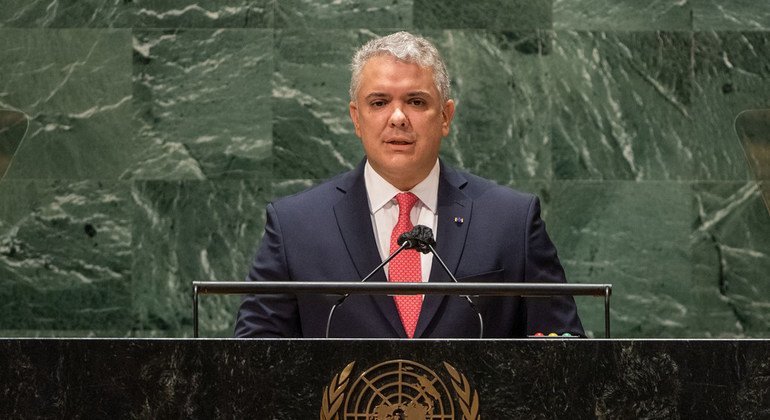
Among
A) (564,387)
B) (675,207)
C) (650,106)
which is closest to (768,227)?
(675,207)

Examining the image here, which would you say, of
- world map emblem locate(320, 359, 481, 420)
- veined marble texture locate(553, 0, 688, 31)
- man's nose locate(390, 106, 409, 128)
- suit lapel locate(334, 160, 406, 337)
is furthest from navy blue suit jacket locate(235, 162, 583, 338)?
veined marble texture locate(553, 0, 688, 31)

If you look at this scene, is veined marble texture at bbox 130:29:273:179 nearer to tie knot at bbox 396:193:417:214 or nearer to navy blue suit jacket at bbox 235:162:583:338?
navy blue suit jacket at bbox 235:162:583:338

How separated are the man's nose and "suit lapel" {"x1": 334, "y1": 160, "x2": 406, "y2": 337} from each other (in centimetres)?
27

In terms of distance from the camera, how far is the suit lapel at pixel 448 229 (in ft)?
12.0

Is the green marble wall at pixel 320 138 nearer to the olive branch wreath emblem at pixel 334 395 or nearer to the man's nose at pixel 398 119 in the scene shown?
the man's nose at pixel 398 119

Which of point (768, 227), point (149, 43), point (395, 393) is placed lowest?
point (395, 393)

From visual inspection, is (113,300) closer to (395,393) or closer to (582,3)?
(582,3)

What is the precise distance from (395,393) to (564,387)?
1.17ft

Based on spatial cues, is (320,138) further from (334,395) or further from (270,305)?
(334,395)

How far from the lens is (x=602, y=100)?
5.87 m

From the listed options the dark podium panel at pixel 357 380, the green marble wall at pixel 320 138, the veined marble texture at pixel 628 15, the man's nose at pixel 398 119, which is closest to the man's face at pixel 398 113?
the man's nose at pixel 398 119

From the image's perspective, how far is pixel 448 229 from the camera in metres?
3.87

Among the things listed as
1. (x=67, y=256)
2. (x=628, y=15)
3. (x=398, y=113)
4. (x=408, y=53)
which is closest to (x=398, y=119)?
(x=398, y=113)

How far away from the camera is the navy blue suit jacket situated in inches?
145
